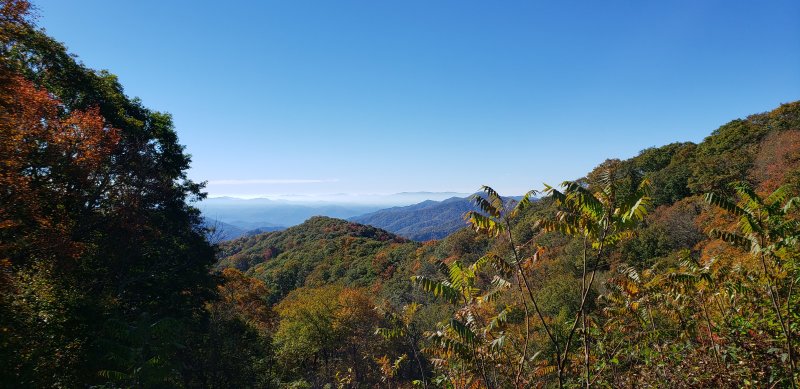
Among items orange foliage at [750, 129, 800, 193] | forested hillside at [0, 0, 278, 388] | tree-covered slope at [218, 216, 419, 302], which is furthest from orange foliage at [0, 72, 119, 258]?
orange foliage at [750, 129, 800, 193]

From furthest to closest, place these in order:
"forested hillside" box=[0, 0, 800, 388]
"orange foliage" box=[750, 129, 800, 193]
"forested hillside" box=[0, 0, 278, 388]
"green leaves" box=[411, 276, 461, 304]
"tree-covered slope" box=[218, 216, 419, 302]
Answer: "tree-covered slope" box=[218, 216, 419, 302]
"orange foliage" box=[750, 129, 800, 193]
"forested hillside" box=[0, 0, 278, 388]
"green leaves" box=[411, 276, 461, 304]
"forested hillside" box=[0, 0, 800, 388]

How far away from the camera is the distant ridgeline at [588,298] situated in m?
5.44

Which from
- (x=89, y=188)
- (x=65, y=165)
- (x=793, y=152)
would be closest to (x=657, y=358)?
(x=65, y=165)

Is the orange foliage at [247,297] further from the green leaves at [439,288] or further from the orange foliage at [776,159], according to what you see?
the orange foliage at [776,159]

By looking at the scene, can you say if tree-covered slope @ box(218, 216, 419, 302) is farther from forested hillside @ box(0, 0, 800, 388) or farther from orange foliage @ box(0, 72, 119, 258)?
orange foliage @ box(0, 72, 119, 258)

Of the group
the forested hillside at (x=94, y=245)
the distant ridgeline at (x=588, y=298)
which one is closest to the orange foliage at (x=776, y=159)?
the distant ridgeline at (x=588, y=298)

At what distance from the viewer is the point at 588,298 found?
83.3 feet

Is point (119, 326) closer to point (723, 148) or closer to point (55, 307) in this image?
point (55, 307)

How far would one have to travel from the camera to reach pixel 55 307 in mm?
7941

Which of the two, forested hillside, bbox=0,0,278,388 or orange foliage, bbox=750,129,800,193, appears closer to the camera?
forested hillside, bbox=0,0,278,388

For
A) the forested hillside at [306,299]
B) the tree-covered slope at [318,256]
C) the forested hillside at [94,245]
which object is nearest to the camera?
the forested hillside at [306,299]

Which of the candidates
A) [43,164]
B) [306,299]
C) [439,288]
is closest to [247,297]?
[306,299]

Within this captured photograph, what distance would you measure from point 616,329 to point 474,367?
3882mm

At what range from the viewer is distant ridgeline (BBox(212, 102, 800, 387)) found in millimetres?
5441
